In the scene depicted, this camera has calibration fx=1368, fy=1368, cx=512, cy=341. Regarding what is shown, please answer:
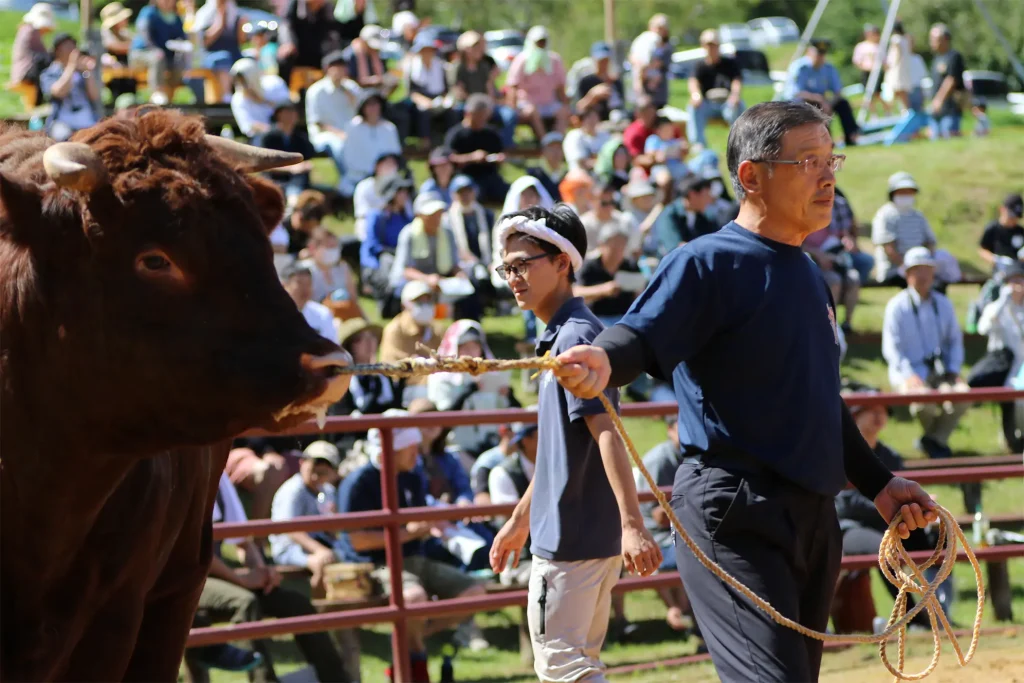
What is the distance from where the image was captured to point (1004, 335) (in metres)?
13.0

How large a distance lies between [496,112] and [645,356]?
13.8 m

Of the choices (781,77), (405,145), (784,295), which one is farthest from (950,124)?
(784,295)

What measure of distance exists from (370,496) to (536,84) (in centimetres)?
1170

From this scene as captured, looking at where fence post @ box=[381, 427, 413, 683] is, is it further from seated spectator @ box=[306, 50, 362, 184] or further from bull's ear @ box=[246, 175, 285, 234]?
seated spectator @ box=[306, 50, 362, 184]

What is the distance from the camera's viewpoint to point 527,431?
27.6ft

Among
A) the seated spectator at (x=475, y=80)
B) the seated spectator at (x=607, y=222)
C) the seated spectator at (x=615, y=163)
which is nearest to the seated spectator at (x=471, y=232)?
the seated spectator at (x=607, y=222)

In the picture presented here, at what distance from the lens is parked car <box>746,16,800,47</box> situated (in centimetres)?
3728

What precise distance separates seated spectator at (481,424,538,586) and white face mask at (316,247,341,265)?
354 centimetres

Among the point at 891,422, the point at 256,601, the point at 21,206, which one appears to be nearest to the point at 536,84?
the point at 891,422

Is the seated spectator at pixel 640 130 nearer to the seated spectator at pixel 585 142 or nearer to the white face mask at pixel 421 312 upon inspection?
the seated spectator at pixel 585 142

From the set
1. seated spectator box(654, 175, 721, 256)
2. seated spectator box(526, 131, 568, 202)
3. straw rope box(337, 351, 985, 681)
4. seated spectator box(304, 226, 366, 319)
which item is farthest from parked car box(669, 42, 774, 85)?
straw rope box(337, 351, 985, 681)

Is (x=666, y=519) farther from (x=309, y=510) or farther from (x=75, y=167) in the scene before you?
(x=75, y=167)

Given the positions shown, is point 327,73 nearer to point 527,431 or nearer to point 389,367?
point 527,431

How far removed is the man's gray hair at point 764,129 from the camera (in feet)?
13.0
